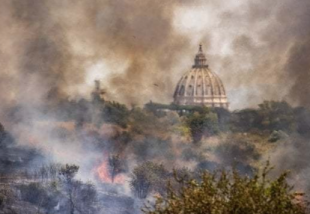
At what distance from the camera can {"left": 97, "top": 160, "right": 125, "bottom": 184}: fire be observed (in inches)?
4456

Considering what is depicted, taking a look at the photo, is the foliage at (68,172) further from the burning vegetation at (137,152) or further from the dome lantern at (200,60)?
the dome lantern at (200,60)

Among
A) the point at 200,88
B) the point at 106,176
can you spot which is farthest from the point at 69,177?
the point at 200,88

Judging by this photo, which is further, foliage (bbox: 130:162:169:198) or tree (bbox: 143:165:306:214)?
foliage (bbox: 130:162:169:198)

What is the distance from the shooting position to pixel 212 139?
12481 centimetres

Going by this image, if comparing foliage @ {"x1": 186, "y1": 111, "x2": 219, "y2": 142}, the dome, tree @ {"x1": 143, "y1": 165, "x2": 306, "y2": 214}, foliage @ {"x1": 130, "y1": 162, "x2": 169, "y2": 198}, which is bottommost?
tree @ {"x1": 143, "y1": 165, "x2": 306, "y2": 214}

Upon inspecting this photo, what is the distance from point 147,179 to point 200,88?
273 feet

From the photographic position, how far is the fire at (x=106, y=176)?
11319 centimetres

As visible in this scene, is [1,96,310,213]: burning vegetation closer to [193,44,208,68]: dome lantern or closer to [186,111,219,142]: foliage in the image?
[186,111,219,142]: foliage

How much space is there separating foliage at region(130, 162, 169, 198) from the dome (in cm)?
5706

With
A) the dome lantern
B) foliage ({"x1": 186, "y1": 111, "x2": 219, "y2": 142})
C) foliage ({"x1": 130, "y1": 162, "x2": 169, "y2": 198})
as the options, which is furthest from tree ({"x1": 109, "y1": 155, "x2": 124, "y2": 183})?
the dome lantern

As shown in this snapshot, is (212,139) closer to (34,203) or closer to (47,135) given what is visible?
(47,135)

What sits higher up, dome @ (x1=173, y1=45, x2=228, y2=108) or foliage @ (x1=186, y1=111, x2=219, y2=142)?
dome @ (x1=173, y1=45, x2=228, y2=108)

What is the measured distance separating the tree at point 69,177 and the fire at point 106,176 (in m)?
6.96

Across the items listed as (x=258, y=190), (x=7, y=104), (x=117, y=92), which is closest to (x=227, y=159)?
(x=117, y=92)
